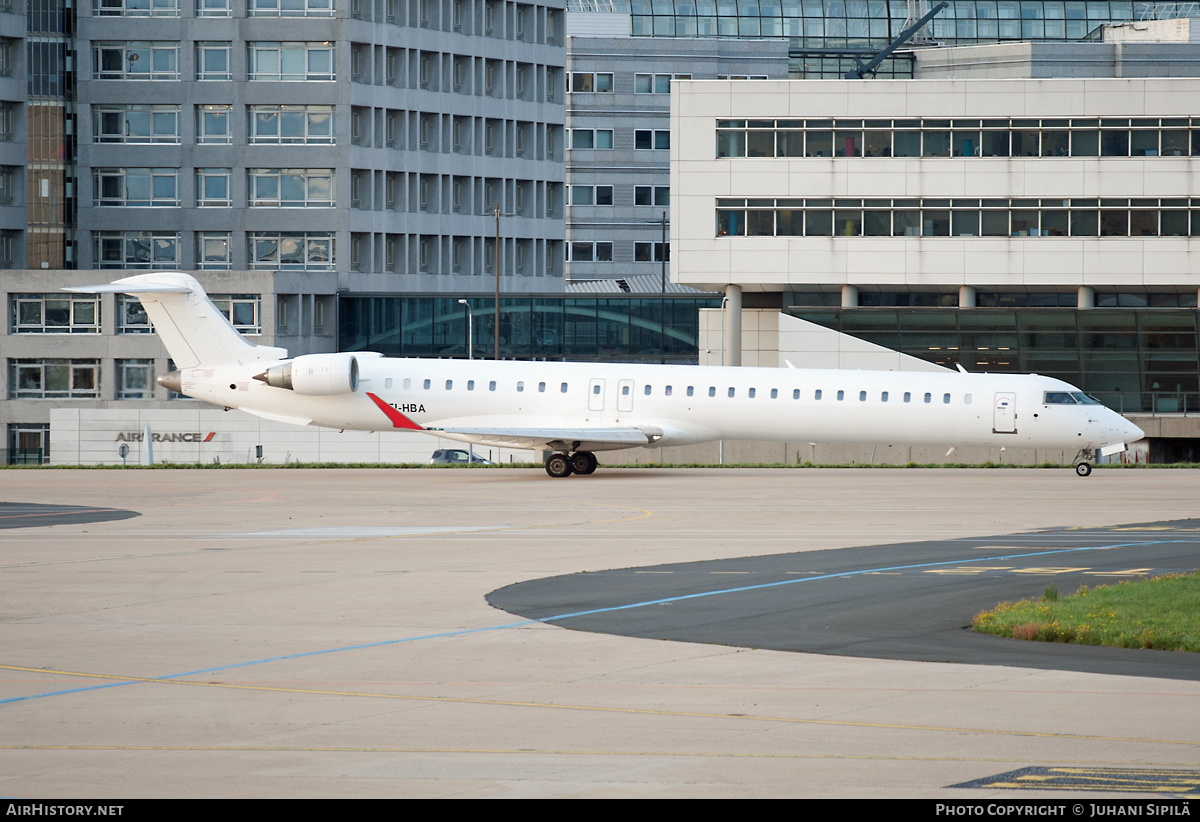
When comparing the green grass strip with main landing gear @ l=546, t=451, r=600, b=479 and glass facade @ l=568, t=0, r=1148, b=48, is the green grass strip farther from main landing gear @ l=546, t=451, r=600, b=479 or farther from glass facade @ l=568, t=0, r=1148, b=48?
glass facade @ l=568, t=0, r=1148, b=48

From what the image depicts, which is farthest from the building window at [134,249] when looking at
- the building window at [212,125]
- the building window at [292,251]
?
the building window at [212,125]

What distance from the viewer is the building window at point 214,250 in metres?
94.7

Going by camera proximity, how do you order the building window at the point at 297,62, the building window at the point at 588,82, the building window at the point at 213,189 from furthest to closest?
the building window at the point at 588,82, the building window at the point at 213,189, the building window at the point at 297,62

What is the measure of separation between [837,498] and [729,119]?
107 ft

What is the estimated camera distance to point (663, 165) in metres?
127

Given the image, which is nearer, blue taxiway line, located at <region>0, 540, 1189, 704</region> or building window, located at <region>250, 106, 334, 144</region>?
Result: blue taxiway line, located at <region>0, 540, 1189, 704</region>

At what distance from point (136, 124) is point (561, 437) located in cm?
6329

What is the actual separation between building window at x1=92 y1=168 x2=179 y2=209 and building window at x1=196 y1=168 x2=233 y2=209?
1394 mm

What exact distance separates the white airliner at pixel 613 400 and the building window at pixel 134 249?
54705 mm

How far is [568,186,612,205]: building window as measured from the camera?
127062 mm

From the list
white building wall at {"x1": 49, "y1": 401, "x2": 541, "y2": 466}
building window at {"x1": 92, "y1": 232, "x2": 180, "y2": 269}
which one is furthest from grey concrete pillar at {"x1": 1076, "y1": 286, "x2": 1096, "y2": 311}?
building window at {"x1": 92, "y1": 232, "x2": 180, "y2": 269}

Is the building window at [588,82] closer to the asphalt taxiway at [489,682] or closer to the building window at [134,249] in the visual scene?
the building window at [134,249]

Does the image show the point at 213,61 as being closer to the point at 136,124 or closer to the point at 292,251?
the point at 136,124

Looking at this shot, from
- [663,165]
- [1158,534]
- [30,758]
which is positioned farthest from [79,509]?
[663,165]
